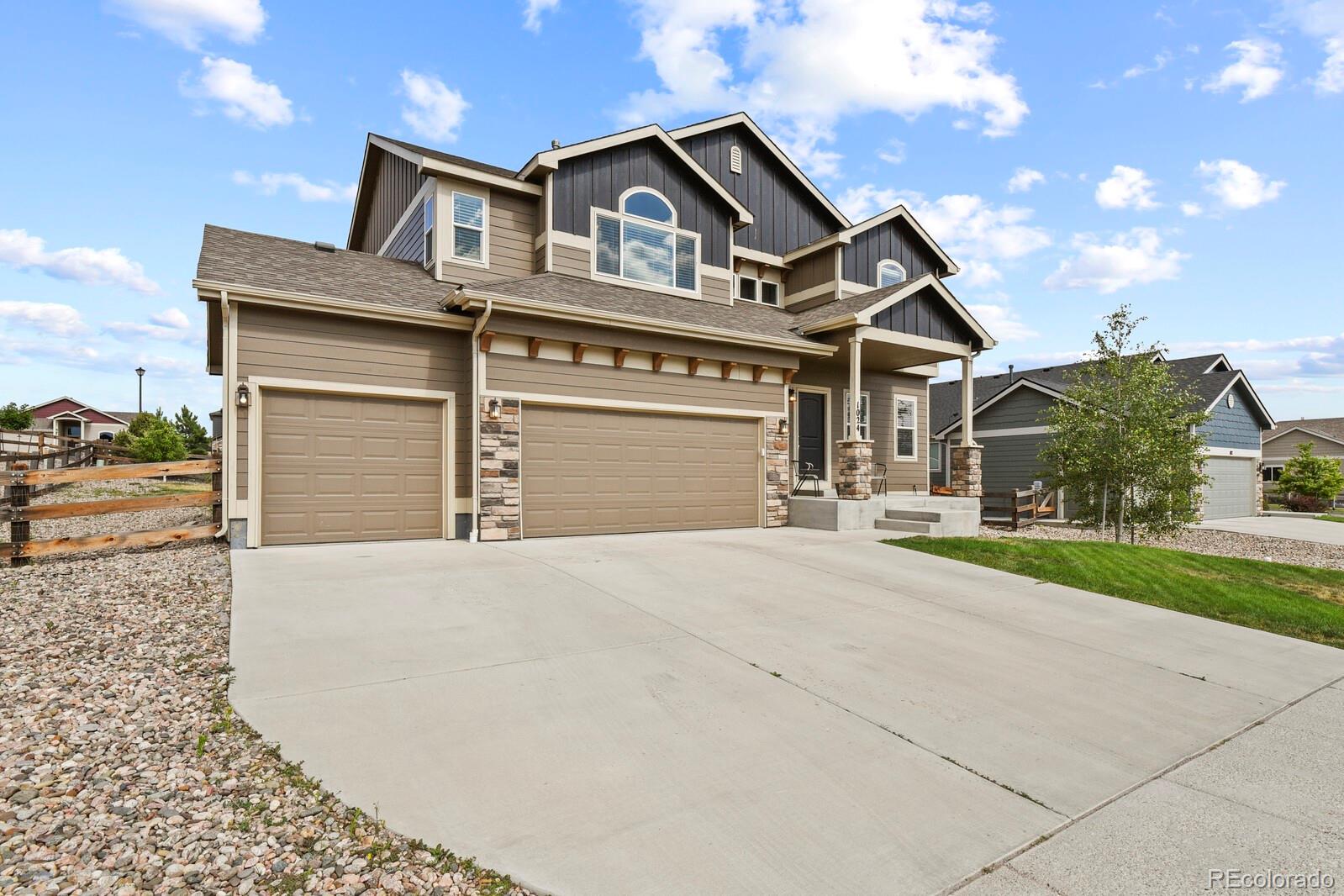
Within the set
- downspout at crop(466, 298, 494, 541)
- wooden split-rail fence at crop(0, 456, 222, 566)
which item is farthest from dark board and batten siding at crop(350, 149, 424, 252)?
wooden split-rail fence at crop(0, 456, 222, 566)

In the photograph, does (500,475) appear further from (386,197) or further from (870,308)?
(386,197)

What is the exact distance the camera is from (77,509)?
7.55 m

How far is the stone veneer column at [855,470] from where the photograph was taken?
12.4 metres

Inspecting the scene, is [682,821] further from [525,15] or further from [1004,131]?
[1004,131]

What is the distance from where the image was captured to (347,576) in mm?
6734

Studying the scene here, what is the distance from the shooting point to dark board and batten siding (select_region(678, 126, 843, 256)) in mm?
15078

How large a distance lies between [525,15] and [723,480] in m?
8.31

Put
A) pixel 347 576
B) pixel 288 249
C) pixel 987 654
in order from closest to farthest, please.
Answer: pixel 987 654, pixel 347 576, pixel 288 249

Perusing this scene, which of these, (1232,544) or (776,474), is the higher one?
(776,474)

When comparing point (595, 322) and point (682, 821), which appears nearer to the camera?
point (682, 821)

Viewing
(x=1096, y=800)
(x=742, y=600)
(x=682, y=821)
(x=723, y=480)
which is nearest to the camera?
(x=682, y=821)

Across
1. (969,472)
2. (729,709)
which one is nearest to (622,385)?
(729,709)

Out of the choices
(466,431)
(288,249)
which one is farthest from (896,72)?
(288,249)

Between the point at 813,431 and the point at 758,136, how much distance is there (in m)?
7.01
